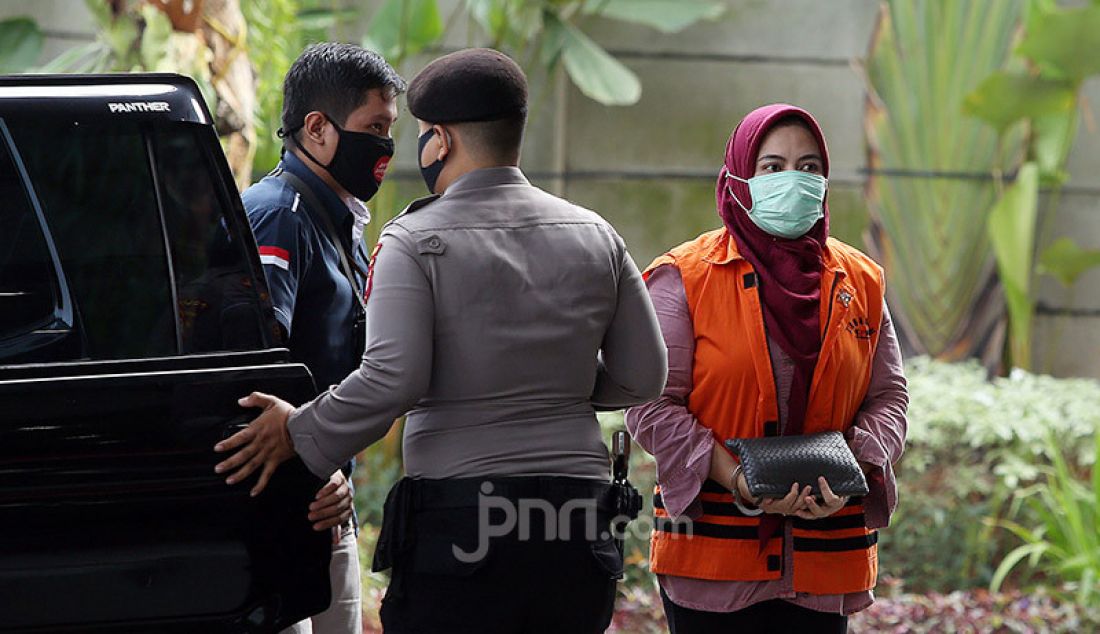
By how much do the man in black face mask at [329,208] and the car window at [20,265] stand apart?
2.04 feet

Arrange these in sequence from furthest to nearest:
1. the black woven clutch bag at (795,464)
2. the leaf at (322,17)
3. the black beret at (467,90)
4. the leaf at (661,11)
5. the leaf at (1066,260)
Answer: the leaf at (1066,260)
the leaf at (661,11)
the leaf at (322,17)
the black woven clutch bag at (795,464)
the black beret at (467,90)

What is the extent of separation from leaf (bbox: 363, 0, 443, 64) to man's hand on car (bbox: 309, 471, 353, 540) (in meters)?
4.43

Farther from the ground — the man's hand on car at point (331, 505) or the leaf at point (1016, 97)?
the leaf at point (1016, 97)

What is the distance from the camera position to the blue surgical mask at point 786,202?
3.53 m

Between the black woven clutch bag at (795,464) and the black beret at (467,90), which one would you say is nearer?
the black beret at (467,90)

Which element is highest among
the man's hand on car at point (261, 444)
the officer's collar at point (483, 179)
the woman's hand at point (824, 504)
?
the officer's collar at point (483, 179)

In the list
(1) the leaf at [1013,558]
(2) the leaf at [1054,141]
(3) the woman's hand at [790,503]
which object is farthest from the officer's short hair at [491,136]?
(2) the leaf at [1054,141]

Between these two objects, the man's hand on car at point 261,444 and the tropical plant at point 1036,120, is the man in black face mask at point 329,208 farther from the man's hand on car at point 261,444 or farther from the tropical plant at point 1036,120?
the tropical plant at point 1036,120

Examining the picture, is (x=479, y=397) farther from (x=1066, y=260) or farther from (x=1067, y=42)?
(x=1066, y=260)

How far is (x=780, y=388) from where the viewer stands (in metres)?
3.47

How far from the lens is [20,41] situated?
23.8ft

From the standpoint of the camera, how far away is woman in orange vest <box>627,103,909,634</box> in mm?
3412

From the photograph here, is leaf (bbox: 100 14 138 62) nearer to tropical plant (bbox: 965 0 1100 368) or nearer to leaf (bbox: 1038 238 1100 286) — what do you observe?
tropical plant (bbox: 965 0 1100 368)

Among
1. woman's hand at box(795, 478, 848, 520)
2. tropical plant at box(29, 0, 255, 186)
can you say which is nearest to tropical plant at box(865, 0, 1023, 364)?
tropical plant at box(29, 0, 255, 186)
